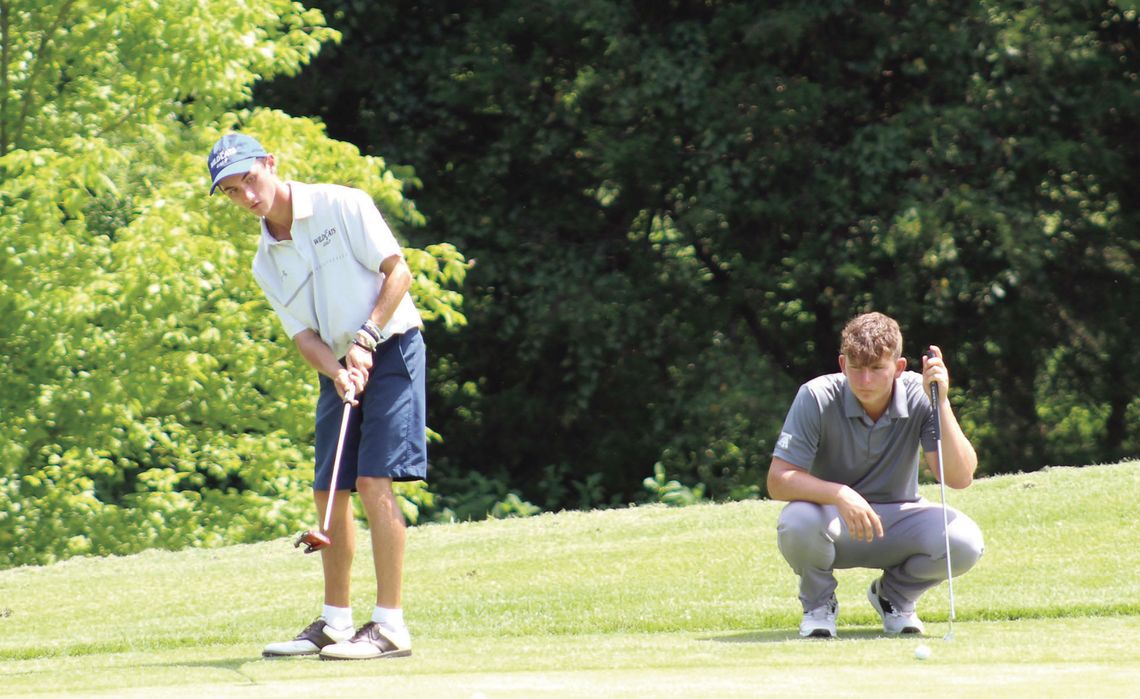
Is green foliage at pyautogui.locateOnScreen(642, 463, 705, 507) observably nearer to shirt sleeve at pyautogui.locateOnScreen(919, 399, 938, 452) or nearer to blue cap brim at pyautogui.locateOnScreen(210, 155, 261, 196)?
shirt sleeve at pyautogui.locateOnScreen(919, 399, 938, 452)

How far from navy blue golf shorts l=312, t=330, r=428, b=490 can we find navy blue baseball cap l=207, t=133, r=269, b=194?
767mm

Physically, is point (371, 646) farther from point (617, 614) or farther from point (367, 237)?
point (617, 614)

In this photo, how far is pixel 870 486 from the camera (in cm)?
599

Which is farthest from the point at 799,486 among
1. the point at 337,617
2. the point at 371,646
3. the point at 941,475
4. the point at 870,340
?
the point at 337,617

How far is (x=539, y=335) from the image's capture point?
1783 cm

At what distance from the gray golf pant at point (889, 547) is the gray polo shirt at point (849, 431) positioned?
18cm

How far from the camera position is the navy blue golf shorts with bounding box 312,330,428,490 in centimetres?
557

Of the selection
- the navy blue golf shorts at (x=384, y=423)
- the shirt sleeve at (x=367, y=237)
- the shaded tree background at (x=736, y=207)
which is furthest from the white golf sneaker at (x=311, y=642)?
the shaded tree background at (x=736, y=207)

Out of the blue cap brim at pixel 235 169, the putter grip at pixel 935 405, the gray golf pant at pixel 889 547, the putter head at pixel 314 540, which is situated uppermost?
the blue cap brim at pixel 235 169

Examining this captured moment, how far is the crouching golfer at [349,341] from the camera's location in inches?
217

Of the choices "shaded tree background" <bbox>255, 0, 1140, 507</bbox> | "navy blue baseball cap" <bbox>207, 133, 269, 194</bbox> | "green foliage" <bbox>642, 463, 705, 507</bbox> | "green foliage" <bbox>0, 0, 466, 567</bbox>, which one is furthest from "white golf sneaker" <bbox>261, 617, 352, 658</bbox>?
"shaded tree background" <bbox>255, 0, 1140, 507</bbox>

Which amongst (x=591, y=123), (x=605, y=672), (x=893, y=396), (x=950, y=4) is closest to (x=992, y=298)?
(x=950, y=4)

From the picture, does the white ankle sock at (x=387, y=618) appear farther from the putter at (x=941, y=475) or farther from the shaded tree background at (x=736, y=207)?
the shaded tree background at (x=736, y=207)

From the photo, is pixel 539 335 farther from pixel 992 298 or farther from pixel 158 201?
pixel 158 201
